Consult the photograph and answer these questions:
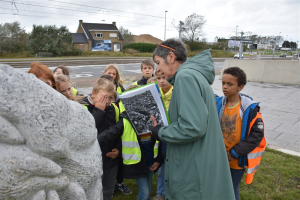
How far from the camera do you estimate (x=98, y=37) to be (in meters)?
47.4

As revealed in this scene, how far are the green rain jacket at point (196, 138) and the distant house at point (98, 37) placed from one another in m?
46.6

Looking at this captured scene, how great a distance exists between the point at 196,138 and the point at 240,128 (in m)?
1.12

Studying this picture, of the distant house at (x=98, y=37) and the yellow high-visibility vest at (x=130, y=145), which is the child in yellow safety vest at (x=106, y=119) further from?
the distant house at (x=98, y=37)

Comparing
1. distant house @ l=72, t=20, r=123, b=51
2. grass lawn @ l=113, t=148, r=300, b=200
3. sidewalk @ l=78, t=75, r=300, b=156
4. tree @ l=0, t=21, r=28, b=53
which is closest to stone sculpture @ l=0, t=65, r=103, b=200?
grass lawn @ l=113, t=148, r=300, b=200

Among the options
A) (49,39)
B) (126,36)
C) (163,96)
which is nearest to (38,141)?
(163,96)

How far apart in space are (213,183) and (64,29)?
37.2 m

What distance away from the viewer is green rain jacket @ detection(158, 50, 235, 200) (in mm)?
1379

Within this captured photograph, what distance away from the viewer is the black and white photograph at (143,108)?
72.5 inches

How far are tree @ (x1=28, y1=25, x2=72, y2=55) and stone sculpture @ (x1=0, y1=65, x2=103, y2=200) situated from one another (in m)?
34.3

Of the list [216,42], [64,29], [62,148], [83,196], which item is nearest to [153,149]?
[83,196]

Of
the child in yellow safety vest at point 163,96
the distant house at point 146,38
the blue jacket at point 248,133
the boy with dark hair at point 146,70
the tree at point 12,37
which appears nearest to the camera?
the blue jacket at point 248,133

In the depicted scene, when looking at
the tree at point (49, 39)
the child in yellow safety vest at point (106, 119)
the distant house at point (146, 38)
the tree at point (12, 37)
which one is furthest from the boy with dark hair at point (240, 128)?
the distant house at point (146, 38)

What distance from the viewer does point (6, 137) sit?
3.25ft

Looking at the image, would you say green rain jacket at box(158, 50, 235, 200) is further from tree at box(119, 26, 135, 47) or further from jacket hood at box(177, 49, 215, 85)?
tree at box(119, 26, 135, 47)
